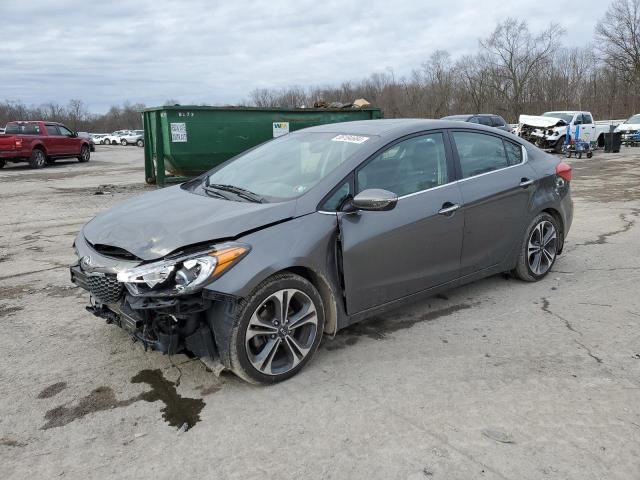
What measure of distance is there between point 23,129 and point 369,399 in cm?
2231

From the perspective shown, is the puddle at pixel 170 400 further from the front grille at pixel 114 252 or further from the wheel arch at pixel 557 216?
the wheel arch at pixel 557 216

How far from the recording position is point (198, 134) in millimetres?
12586

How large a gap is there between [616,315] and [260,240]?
305 cm

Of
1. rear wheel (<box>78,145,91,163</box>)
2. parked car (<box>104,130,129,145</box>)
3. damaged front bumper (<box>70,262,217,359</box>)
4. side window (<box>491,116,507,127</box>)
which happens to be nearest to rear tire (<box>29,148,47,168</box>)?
rear wheel (<box>78,145,91,163</box>)

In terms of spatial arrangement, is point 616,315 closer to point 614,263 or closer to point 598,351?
point 598,351

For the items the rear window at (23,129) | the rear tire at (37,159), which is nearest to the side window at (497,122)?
the rear tire at (37,159)

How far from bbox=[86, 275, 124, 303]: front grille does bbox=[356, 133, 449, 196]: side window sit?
5.53ft

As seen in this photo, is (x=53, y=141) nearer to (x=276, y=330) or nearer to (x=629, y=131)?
(x=276, y=330)

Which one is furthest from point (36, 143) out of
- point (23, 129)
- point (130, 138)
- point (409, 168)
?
point (130, 138)

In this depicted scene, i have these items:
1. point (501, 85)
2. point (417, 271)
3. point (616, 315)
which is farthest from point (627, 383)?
point (501, 85)

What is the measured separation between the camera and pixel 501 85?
190 feet

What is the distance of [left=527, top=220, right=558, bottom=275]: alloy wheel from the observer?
5.14 meters

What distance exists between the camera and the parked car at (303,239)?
10.2ft

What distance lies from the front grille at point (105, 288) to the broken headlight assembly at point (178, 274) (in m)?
0.12
